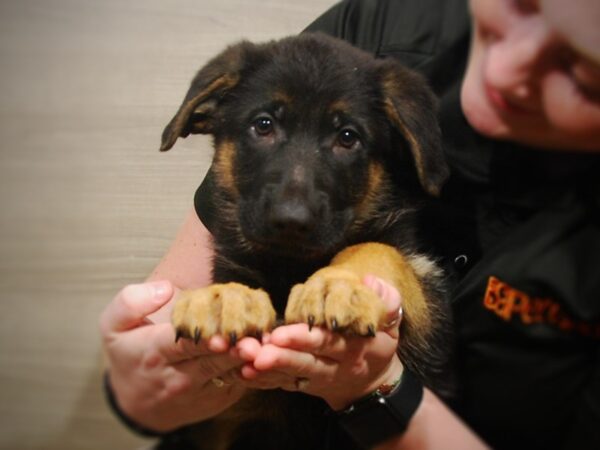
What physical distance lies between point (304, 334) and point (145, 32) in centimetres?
104

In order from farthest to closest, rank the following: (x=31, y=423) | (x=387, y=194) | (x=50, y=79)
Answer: (x=31, y=423)
(x=50, y=79)
(x=387, y=194)

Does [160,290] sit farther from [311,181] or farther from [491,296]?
[491,296]

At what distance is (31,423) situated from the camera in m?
1.95

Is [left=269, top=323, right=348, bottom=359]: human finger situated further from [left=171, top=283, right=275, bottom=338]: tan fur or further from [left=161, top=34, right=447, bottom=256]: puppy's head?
[left=161, top=34, right=447, bottom=256]: puppy's head

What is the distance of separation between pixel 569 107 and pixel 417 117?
1.35 ft

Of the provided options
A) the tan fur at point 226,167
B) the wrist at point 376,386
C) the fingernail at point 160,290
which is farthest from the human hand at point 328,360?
the tan fur at point 226,167

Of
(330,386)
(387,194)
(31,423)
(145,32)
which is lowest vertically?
(31,423)

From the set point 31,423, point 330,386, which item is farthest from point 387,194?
point 31,423

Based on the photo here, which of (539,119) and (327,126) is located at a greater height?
(539,119)

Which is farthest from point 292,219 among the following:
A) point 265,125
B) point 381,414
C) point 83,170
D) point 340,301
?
point 83,170

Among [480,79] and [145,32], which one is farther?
[145,32]

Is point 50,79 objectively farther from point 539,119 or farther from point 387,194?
point 539,119

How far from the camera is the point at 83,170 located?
1.72 meters

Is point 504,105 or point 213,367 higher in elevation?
point 504,105
